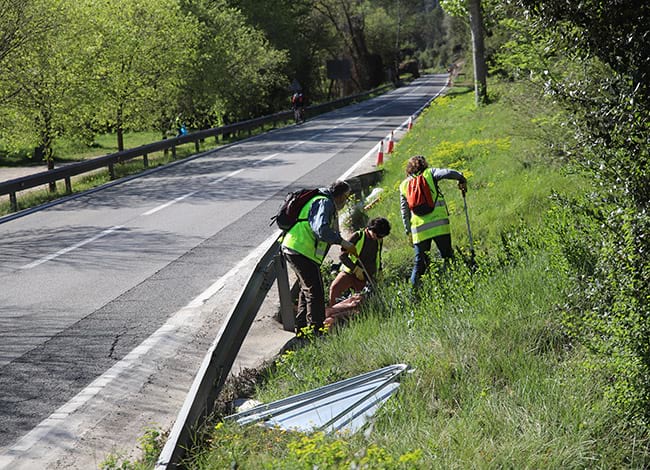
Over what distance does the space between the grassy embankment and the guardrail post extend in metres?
0.94

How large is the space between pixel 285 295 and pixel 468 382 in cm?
293

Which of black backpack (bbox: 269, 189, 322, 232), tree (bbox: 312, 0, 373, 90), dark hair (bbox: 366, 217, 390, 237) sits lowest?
dark hair (bbox: 366, 217, 390, 237)

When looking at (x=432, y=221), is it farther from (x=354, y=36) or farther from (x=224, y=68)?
(x=354, y=36)

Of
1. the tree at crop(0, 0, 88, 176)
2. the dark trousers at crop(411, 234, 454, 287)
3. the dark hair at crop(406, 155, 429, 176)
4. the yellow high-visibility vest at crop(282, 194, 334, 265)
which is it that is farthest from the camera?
the tree at crop(0, 0, 88, 176)

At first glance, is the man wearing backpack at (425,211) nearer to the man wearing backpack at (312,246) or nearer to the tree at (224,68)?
the man wearing backpack at (312,246)

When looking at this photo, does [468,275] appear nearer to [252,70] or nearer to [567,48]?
[567,48]

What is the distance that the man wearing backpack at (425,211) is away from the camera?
759 cm

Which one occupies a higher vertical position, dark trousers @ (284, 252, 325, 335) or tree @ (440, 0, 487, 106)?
tree @ (440, 0, 487, 106)

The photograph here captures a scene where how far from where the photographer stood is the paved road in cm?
638

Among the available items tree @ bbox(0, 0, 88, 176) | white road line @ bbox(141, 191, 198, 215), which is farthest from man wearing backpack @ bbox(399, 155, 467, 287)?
tree @ bbox(0, 0, 88, 176)

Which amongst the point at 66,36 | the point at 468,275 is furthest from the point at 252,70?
the point at 468,275

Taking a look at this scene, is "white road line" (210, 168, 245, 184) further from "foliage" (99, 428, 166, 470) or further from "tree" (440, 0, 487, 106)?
"foliage" (99, 428, 166, 470)

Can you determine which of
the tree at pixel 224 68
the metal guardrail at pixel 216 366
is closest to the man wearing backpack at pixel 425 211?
the metal guardrail at pixel 216 366

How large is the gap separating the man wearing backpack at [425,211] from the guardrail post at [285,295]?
1306 mm
